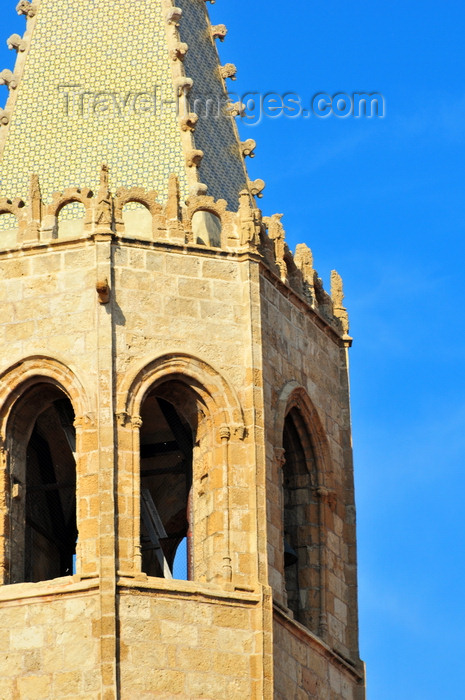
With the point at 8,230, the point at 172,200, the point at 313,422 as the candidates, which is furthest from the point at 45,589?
the point at 172,200

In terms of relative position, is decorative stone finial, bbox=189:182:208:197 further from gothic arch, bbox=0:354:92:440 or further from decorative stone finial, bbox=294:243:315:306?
gothic arch, bbox=0:354:92:440

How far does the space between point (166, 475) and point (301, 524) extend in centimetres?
305

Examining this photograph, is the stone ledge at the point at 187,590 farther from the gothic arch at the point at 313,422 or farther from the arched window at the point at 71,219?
the arched window at the point at 71,219

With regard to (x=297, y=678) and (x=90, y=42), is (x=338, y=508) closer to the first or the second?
(x=297, y=678)

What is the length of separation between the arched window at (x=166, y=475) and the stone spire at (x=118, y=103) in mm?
3284

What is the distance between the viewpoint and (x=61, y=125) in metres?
40.5

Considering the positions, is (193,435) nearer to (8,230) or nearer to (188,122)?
(8,230)

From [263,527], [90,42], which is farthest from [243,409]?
[90,42]

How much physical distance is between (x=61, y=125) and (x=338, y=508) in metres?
7.16

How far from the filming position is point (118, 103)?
40656 millimetres

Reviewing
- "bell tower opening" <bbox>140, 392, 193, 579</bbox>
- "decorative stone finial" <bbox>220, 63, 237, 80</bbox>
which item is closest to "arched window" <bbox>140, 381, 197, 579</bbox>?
"bell tower opening" <bbox>140, 392, 193, 579</bbox>

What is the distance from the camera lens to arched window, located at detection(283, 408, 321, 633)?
38.2 metres

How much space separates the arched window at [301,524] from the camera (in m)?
38.2

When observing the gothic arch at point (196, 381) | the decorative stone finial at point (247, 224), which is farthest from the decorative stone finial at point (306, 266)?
the gothic arch at point (196, 381)
